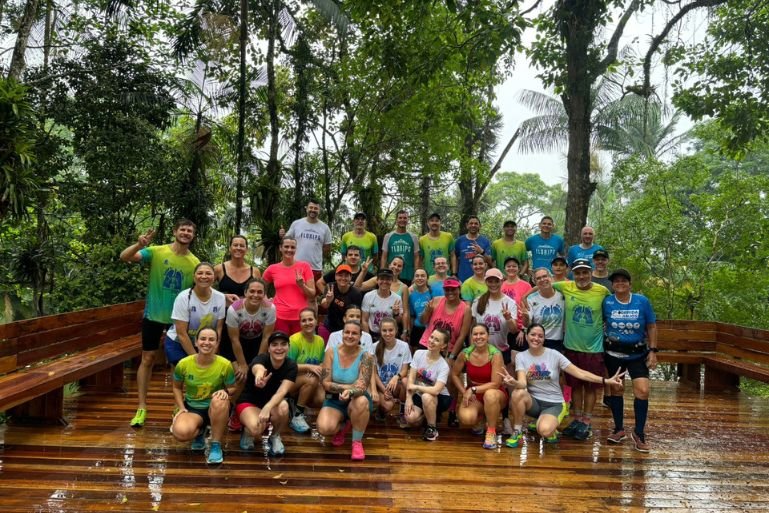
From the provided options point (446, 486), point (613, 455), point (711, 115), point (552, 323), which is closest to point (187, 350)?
point (446, 486)

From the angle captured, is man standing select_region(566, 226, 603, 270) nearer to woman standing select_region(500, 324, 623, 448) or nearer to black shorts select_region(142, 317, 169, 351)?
woman standing select_region(500, 324, 623, 448)

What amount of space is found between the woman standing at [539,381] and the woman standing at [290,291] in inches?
76.4

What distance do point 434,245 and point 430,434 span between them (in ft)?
8.49

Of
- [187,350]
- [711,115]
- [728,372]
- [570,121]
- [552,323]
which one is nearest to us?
[187,350]

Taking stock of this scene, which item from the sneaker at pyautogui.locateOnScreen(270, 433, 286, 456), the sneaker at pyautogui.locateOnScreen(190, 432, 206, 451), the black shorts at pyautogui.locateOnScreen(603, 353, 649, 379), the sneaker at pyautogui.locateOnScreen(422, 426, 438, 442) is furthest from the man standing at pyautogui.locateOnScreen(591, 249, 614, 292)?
the sneaker at pyautogui.locateOnScreen(190, 432, 206, 451)

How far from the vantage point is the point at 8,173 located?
6.37 m

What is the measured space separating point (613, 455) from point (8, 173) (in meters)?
6.81

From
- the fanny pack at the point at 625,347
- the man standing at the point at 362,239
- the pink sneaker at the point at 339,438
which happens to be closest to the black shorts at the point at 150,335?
the pink sneaker at the point at 339,438

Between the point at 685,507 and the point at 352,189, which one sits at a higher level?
the point at 352,189

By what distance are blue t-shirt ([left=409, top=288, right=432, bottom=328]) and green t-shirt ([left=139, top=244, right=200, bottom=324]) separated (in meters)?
2.14

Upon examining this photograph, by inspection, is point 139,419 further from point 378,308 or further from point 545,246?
point 545,246

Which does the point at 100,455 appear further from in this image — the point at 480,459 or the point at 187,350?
the point at 480,459

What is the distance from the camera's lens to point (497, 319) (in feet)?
17.5

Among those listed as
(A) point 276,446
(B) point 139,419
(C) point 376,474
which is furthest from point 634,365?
(B) point 139,419
